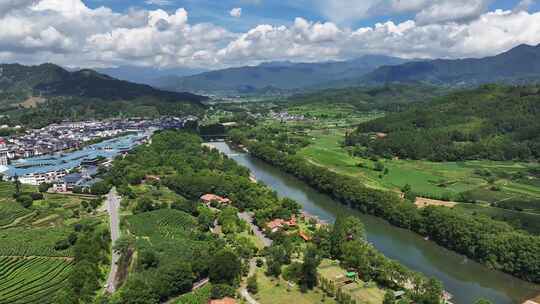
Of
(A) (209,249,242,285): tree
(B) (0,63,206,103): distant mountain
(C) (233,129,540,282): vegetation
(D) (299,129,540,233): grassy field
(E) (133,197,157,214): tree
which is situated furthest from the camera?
(B) (0,63,206,103): distant mountain

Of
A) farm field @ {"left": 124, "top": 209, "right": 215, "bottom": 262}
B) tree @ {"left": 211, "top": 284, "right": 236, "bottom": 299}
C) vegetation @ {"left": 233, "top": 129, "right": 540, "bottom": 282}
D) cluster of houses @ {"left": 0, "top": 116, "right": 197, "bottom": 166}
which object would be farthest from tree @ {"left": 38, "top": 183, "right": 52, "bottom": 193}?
tree @ {"left": 211, "top": 284, "right": 236, "bottom": 299}

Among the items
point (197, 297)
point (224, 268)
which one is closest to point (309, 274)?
point (224, 268)

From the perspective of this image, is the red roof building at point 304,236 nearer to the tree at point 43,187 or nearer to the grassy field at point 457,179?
the grassy field at point 457,179

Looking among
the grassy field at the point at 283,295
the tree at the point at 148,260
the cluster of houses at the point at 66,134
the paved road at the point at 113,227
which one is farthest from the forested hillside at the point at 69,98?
the grassy field at the point at 283,295

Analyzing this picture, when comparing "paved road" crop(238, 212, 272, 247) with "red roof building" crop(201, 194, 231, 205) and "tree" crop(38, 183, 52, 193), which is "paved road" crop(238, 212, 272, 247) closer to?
"red roof building" crop(201, 194, 231, 205)

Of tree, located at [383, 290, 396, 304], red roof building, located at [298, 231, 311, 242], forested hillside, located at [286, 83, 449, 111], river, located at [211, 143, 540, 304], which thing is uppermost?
forested hillside, located at [286, 83, 449, 111]

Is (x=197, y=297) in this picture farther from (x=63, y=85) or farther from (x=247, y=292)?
(x=63, y=85)
